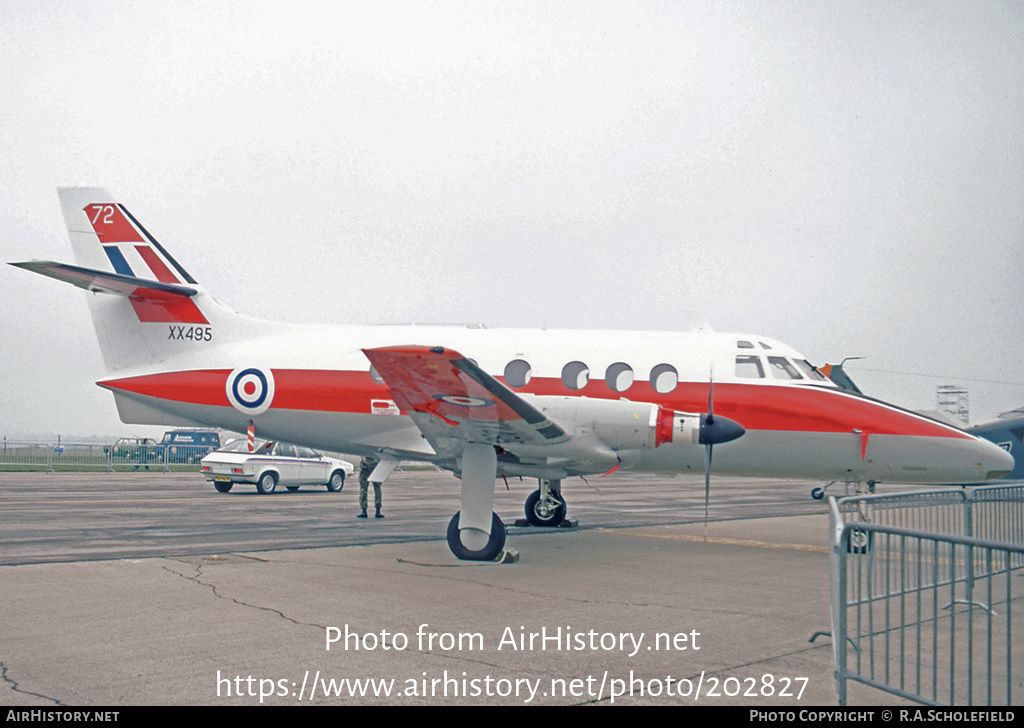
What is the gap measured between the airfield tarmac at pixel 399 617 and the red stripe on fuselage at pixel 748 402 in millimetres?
2274

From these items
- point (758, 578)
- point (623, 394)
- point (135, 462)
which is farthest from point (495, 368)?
point (135, 462)

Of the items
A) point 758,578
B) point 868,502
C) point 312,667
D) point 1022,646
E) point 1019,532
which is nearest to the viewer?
point 1022,646

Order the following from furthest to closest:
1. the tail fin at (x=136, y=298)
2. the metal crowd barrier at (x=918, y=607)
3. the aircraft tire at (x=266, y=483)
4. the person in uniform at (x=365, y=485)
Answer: the aircraft tire at (x=266, y=483), the person in uniform at (x=365, y=485), the tail fin at (x=136, y=298), the metal crowd barrier at (x=918, y=607)

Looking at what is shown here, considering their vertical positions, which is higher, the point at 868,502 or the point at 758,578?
the point at 868,502

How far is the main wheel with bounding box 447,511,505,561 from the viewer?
38.2ft

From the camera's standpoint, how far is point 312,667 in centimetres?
616

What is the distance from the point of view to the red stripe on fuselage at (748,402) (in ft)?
44.5

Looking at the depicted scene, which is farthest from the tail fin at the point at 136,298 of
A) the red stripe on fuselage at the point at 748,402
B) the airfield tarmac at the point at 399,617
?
the airfield tarmac at the point at 399,617

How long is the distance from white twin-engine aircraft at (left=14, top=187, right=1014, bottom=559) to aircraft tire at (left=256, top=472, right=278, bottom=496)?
1066cm

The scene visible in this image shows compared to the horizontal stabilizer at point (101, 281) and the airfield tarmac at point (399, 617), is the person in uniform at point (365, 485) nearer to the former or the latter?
the airfield tarmac at point (399, 617)

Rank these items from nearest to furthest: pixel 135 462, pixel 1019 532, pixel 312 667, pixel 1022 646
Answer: pixel 1022 646 < pixel 312 667 < pixel 1019 532 < pixel 135 462

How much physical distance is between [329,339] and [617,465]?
5990mm

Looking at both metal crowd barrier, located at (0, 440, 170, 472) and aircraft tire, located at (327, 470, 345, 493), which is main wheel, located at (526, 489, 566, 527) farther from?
metal crowd barrier, located at (0, 440, 170, 472)
